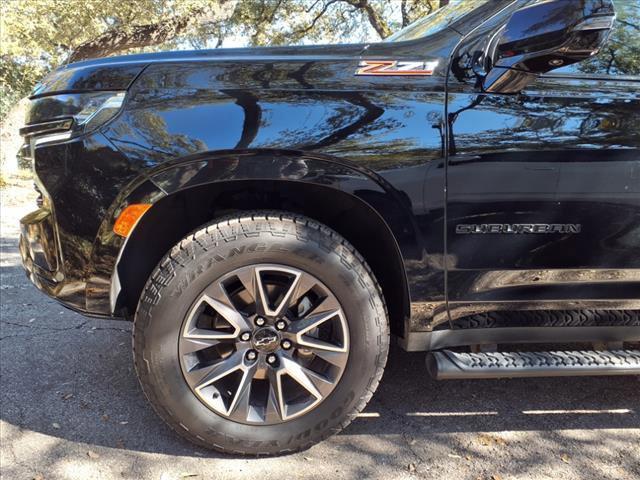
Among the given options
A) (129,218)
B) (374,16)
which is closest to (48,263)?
(129,218)

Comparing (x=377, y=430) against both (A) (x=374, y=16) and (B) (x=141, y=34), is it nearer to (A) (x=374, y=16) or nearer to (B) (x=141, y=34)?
(B) (x=141, y=34)

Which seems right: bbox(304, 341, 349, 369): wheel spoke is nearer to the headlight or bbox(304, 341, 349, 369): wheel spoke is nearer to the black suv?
the black suv

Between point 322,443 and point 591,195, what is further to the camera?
point 322,443

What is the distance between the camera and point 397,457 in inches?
87.6

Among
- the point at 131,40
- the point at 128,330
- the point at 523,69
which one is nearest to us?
the point at 523,69

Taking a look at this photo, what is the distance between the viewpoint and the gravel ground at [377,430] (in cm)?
214

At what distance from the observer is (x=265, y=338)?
215 cm

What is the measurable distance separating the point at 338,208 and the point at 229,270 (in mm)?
541

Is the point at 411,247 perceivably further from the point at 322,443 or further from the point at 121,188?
the point at 121,188

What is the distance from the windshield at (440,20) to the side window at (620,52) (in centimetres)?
53

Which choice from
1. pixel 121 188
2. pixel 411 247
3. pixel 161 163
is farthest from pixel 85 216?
pixel 411 247

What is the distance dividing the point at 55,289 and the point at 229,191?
87 centimetres

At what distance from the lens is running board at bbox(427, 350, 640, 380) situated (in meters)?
2.12

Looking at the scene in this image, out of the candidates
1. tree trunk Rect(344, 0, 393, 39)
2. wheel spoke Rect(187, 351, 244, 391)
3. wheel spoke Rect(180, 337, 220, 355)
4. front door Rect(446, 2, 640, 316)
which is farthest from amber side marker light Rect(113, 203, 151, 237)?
tree trunk Rect(344, 0, 393, 39)
